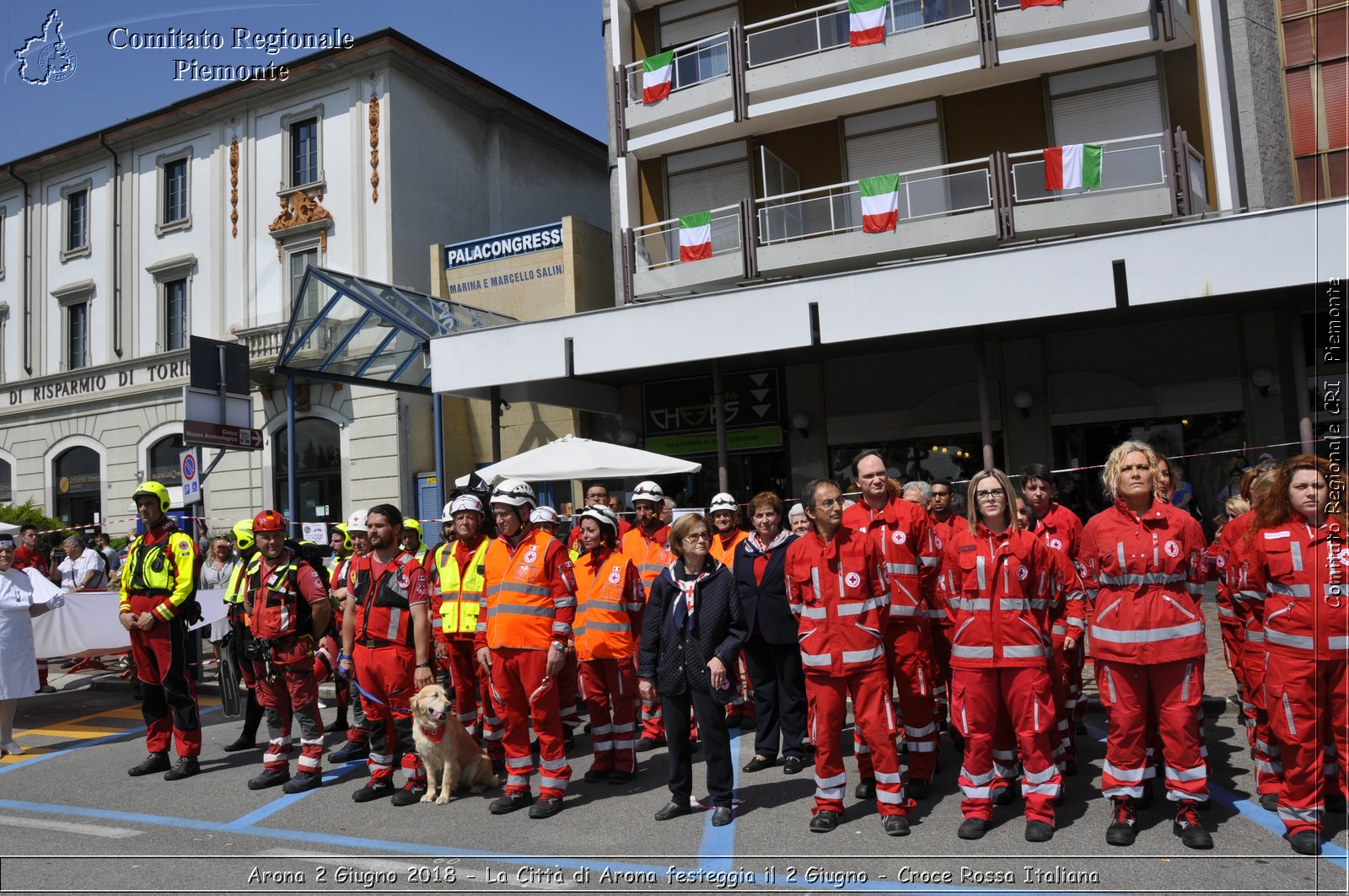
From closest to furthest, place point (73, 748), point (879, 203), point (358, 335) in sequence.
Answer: point (73, 748) < point (879, 203) < point (358, 335)

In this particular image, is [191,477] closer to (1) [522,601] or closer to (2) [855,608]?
(1) [522,601]

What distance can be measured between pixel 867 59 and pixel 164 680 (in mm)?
14537

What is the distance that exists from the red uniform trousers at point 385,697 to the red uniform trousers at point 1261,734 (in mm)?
5075

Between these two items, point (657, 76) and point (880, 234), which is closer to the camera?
point (880, 234)

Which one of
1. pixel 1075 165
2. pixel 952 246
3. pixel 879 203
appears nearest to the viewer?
pixel 1075 165

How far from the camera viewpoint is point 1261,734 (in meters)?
5.55

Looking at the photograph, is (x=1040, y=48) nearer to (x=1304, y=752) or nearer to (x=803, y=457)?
(x=803, y=457)

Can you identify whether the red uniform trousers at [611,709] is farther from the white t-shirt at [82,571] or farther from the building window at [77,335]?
the building window at [77,335]

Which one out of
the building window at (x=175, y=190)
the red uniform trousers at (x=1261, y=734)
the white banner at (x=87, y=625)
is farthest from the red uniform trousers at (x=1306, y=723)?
the building window at (x=175, y=190)

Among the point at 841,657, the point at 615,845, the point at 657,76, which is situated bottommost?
the point at 615,845

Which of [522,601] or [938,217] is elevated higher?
[938,217]

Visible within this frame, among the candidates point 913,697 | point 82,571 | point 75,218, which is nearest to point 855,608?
point 913,697

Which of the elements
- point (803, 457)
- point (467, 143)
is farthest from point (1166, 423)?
point (467, 143)

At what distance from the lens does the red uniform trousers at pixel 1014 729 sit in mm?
5215
